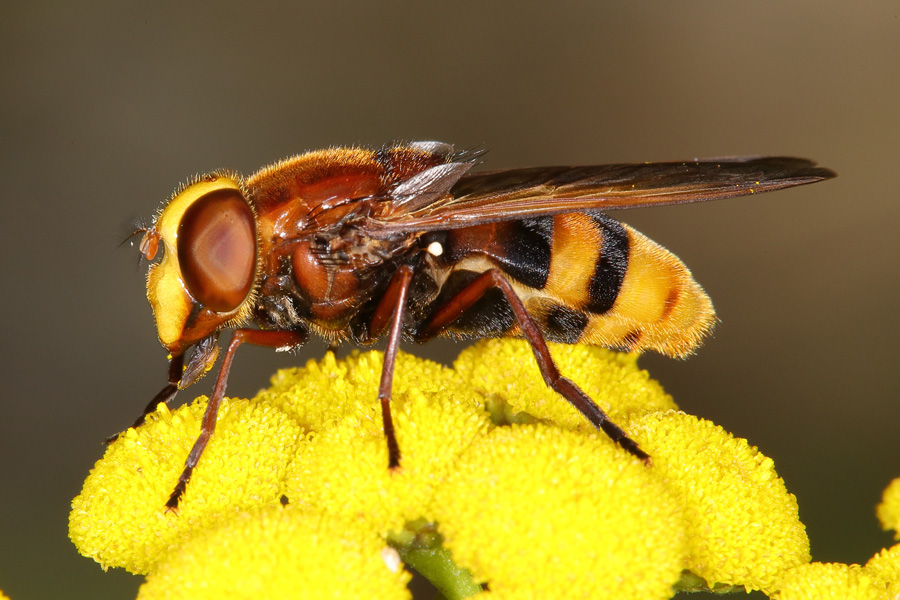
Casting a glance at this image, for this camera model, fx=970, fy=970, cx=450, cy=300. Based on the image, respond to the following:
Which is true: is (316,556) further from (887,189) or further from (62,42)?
(62,42)

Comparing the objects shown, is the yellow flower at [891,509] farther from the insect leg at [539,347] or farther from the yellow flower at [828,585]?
the insect leg at [539,347]

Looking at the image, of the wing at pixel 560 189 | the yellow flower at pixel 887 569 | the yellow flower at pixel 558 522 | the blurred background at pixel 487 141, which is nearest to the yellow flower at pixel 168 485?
the yellow flower at pixel 558 522

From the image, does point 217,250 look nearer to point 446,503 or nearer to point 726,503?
point 446,503

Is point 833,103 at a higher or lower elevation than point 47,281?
higher

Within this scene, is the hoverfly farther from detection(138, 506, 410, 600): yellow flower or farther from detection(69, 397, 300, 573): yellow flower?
detection(138, 506, 410, 600): yellow flower

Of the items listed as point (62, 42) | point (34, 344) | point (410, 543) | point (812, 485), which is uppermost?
point (62, 42)

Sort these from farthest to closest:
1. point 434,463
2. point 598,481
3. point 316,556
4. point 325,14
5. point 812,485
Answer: point 325,14 → point 812,485 → point 434,463 → point 598,481 → point 316,556

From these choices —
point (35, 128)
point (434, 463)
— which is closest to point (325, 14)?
point (35, 128)

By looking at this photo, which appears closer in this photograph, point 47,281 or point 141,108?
point 47,281
